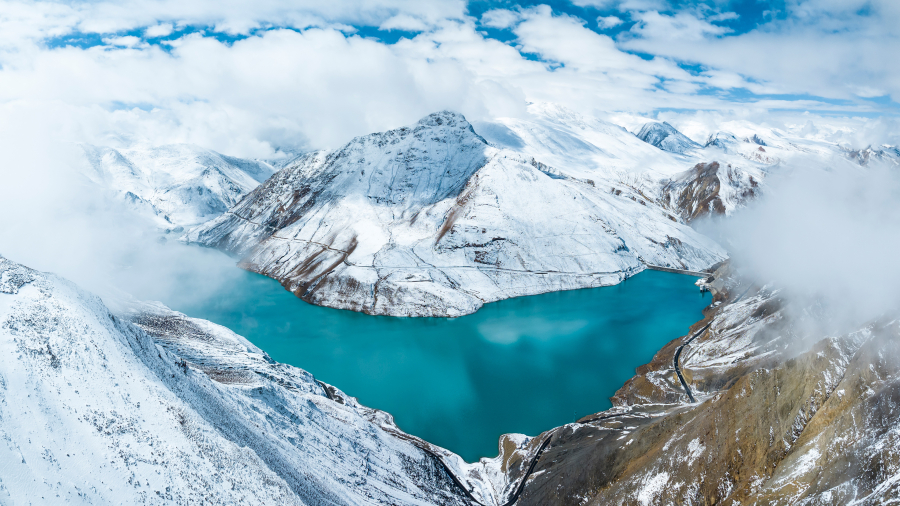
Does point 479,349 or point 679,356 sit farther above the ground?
point 679,356

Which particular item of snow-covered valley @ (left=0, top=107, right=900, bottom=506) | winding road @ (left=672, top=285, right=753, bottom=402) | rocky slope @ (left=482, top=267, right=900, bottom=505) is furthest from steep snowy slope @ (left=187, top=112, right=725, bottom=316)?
rocky slope @ (left=482, top=267, right=900, bottom=505)

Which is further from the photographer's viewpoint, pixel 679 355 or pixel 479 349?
pixel 479 349

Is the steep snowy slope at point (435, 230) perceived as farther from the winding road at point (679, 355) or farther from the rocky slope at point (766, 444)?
the rocky slope at point (766, 444)

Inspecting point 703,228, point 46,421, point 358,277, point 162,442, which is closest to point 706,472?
point 162,442

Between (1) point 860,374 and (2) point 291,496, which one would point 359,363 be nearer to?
(2) point 291,496

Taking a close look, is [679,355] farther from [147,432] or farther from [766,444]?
[147,432]

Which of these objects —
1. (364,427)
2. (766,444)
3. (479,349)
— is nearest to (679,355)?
(479,349)
